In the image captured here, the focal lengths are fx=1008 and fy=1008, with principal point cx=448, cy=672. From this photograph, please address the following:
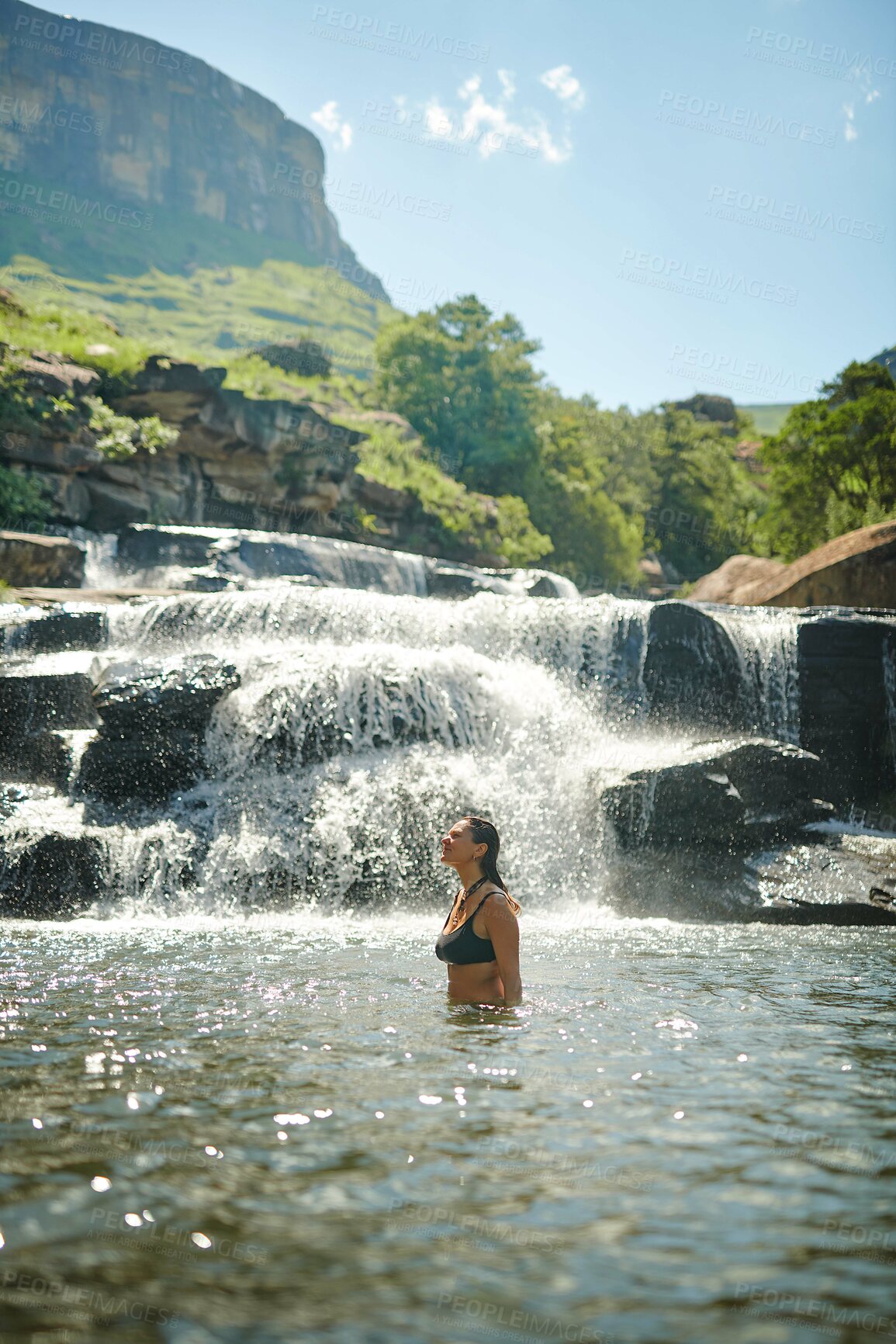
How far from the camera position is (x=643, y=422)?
57250 mm

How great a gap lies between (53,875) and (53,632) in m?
5.47

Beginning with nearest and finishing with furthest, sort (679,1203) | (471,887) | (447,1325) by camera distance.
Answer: (447,1325) → (679,1203) → (471,887)

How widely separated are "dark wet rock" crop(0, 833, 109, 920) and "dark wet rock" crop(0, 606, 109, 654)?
190 inches

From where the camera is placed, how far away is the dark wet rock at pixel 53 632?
15289 millimetres

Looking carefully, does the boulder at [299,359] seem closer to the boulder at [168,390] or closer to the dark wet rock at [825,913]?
the boulder at [168,390]

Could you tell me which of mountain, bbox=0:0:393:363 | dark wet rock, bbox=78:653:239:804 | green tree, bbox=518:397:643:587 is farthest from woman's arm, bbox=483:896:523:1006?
mountain, bbox=0:0:393:363

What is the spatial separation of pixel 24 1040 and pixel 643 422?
56106mm

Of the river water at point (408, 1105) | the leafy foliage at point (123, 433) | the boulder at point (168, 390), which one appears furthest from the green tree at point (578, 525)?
the river water at point (408, 1105)

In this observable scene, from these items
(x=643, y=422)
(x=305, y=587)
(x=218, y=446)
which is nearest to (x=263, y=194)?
(x=643, y=422)

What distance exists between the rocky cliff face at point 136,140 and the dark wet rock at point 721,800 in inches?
4207

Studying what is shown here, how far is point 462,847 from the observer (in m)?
6.11

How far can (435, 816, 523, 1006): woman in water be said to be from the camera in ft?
19.5

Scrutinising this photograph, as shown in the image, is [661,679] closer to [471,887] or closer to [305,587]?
[305,587]

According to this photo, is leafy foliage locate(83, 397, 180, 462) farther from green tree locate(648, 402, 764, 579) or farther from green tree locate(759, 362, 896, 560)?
green tree locate(648, 402, 764, 579)
